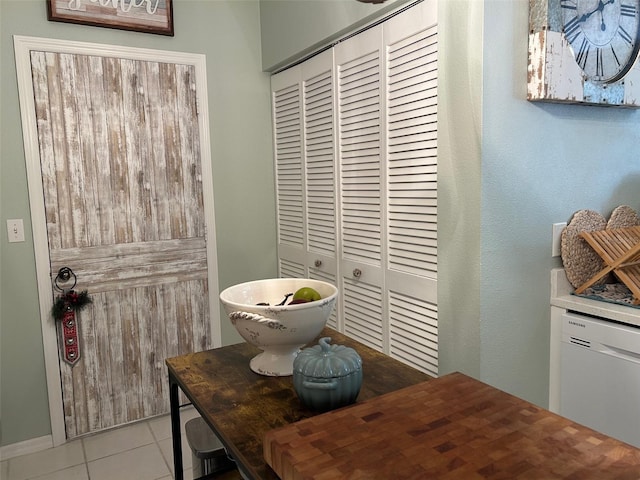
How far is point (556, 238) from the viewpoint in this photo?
189 centimetres

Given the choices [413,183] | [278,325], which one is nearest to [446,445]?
[278,325]

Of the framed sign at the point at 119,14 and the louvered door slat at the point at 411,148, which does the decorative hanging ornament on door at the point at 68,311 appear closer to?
the framed sign at the point at 119,14

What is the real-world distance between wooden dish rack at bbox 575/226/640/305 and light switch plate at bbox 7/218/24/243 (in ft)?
8.49

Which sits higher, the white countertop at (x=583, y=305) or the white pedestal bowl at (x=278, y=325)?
the white pedestal bowl at (x=278, y=325)

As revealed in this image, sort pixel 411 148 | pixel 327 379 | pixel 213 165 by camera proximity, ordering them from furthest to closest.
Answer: pixel 213 165
pixel 411 148
pixel 327 379

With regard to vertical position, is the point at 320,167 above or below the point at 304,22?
below

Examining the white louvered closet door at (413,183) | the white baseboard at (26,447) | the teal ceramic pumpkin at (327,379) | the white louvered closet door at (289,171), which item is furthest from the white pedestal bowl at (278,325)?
the white baseboard at (26,447)

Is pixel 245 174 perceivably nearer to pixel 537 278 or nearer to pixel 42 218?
pixel 42 218

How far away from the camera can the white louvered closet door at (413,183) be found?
1899 mm

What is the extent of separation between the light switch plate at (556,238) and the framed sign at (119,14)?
7.38ft

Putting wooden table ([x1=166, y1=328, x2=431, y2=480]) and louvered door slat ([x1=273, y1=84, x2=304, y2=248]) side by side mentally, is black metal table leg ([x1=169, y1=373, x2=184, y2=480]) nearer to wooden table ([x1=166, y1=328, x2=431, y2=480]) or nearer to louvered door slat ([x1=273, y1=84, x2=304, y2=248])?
wooden table ([x1=166, y1=328, x2=431, y2=480])

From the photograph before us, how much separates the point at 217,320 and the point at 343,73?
5.40 ft

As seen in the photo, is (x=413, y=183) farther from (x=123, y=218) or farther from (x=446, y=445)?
(x=123, y=218)

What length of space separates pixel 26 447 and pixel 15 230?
1.16m
